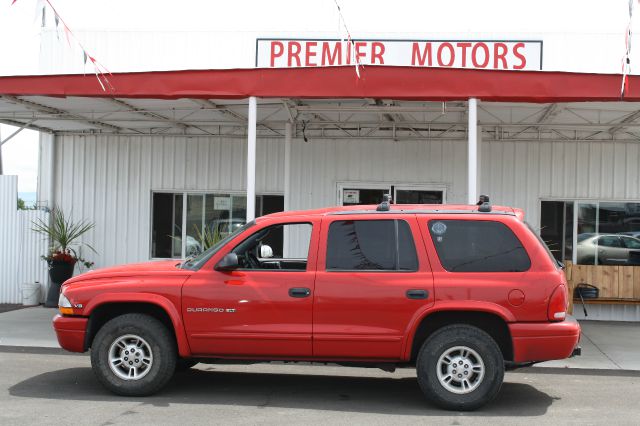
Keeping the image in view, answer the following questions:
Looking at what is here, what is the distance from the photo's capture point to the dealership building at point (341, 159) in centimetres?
1363

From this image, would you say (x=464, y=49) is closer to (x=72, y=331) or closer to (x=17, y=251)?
(x=17, y=251)

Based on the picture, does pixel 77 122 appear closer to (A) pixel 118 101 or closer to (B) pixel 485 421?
(A) pixel 118 101

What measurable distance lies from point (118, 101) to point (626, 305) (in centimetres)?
933

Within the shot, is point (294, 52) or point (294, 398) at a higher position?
point (294, 52)

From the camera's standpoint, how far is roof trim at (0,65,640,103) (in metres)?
10.1

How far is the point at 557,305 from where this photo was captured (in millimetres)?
6898

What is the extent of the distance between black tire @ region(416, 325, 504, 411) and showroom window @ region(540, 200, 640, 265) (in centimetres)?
820

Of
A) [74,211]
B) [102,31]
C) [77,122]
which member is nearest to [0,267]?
[74,211]

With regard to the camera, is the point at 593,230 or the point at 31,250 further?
the point at 31,250

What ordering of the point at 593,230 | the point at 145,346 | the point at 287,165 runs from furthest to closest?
1. the point at 593,230
2. the point at 287,165
3. the point at 145,346

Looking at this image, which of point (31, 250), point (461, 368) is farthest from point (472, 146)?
point (31, 250)

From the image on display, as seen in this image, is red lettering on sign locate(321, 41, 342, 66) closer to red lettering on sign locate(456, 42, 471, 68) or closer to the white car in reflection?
red lettering on sign locate(456, 42, 471, 68)

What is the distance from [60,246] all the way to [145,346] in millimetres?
8337

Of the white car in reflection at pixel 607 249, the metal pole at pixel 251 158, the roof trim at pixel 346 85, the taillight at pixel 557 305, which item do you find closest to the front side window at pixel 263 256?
the metal pole at pixel 251 158
